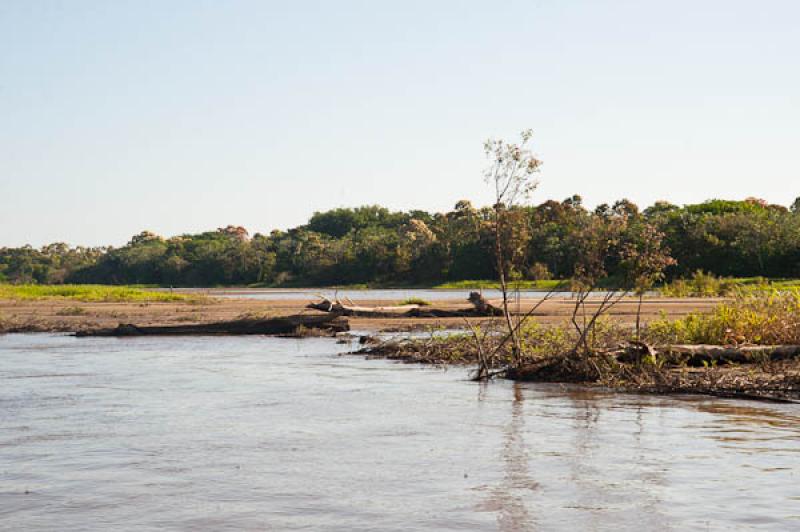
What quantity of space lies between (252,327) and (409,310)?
303 inches

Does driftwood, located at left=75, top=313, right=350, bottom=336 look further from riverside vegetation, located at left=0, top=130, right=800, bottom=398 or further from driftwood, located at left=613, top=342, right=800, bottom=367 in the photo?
driftwood, located at left=613, top=342, right=800, bottom=367

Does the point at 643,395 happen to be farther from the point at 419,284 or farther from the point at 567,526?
the point at 419,284

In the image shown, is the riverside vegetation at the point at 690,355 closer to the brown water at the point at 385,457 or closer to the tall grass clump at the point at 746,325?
the tall grass clump at the point at 746,325

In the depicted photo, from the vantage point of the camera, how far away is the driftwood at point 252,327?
3092cm

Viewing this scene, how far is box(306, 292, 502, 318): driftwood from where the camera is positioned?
32375mm

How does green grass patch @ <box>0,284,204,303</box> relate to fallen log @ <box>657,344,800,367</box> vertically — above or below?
above

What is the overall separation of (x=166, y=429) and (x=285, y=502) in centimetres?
489

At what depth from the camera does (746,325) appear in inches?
715

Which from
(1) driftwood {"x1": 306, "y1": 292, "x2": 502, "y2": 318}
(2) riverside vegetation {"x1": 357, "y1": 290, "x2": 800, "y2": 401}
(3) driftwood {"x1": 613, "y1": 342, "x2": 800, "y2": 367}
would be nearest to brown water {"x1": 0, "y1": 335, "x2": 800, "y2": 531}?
(2) riverside vegetation {"x1": 357, "y1": 290, "x2": 800, "y2": 401}

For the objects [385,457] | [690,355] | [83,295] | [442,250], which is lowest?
[385,457]

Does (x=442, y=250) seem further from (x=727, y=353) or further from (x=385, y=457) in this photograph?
(x=385, y=457)

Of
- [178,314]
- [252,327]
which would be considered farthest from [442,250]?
[252,327]

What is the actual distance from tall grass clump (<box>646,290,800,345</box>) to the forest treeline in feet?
6.97

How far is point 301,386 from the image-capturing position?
18000 millimetres
